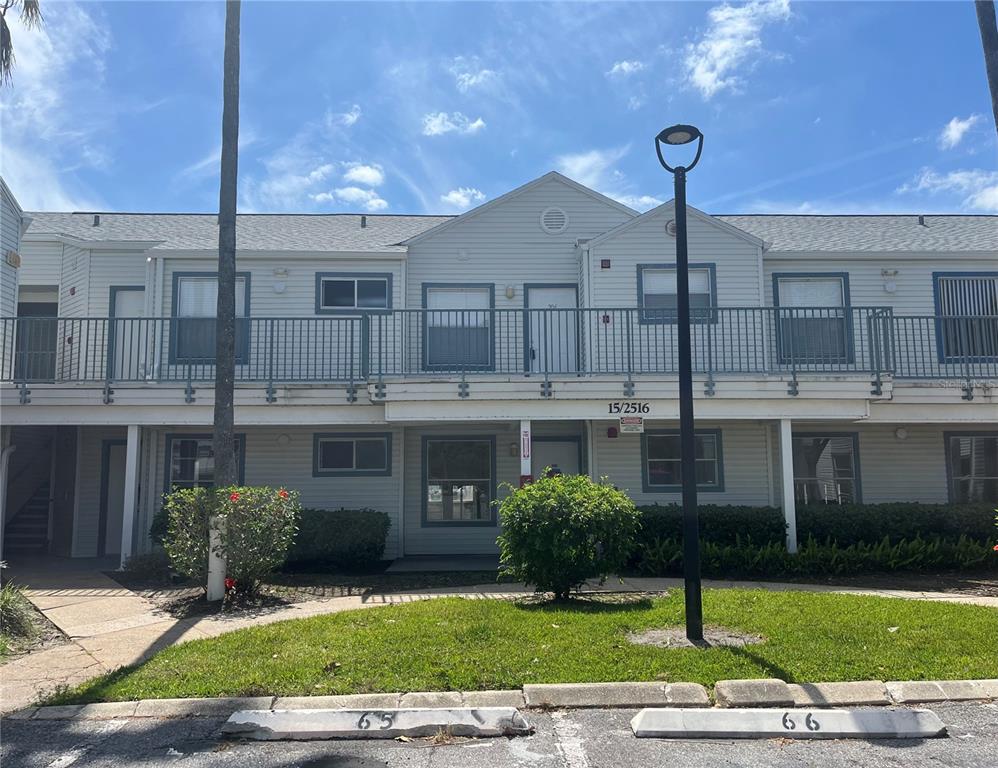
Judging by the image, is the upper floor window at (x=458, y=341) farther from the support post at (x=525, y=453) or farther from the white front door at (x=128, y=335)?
the white front door at (x=128, y=335)

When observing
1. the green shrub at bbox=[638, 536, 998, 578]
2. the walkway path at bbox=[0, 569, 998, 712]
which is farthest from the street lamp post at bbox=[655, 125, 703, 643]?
the green shrub at bbox=[638, 536, 998, 578]

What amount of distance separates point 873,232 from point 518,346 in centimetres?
803

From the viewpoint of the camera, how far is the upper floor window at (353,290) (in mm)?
13602

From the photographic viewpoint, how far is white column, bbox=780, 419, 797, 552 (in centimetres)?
1098

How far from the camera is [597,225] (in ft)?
46.1

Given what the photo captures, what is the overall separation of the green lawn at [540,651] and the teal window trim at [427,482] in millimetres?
5363

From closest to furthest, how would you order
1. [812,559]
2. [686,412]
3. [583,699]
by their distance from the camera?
[583,699]
[686,412]
[812,559]

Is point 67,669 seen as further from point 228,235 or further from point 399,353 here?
point 399,353

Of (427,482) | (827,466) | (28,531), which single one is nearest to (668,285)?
(827,466)

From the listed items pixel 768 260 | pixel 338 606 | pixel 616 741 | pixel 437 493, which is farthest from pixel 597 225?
pixel 616 741

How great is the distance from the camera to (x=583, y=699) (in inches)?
208

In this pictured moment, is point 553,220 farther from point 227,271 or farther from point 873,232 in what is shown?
point 873,232

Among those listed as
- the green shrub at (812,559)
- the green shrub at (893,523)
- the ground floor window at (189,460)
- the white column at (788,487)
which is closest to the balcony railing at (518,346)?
the white column at (788,487)

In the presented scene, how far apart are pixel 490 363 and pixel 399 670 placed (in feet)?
25.5
